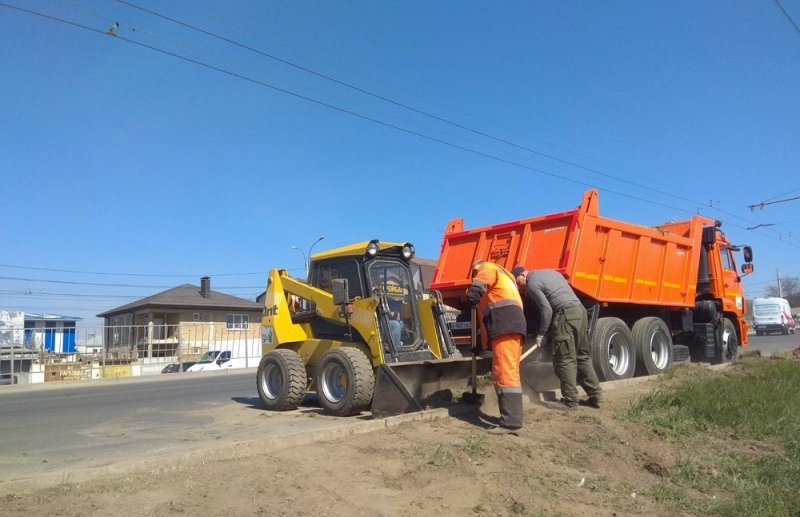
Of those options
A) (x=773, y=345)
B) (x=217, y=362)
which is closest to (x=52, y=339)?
(x=217, y=362)

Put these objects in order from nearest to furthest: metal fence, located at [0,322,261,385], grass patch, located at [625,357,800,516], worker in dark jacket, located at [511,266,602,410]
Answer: grass patch, located at [625,357,800,516] < worker in dark jacket, located at [511,266,602,410] < metal fence, located at [0,322,261,385]

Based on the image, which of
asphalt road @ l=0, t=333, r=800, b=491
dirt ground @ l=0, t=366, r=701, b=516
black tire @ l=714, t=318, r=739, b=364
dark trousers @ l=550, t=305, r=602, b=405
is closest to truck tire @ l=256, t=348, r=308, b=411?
asphalt road @ l=0, t=333, r=800, b=491

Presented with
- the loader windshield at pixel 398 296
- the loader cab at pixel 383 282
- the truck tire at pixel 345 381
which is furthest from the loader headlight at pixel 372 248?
the truck tire at pixel 345 381

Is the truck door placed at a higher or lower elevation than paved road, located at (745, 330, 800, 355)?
higher

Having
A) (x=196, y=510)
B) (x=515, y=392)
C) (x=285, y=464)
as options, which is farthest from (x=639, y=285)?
(x=196, y=510)

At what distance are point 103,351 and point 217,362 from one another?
13.7 ft

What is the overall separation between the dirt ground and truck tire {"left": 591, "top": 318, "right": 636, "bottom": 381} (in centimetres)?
329

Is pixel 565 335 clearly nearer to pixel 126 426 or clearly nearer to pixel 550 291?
pixel 550 291

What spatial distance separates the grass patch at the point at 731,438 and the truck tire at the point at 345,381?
2.91 m

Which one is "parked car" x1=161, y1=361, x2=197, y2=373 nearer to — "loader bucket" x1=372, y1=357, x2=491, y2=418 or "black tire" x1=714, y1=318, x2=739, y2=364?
"loader bucket" x1=372, y1=357, x2=491, y2=418

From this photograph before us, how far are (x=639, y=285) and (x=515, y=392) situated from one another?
5.26 m

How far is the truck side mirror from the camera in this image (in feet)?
25.5

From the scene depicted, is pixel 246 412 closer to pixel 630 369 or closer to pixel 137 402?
pixel 137 402

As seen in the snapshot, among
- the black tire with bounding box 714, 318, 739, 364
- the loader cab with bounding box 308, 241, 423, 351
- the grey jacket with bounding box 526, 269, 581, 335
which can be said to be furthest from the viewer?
the black tire with bounding box 714, 318, 739, 364
